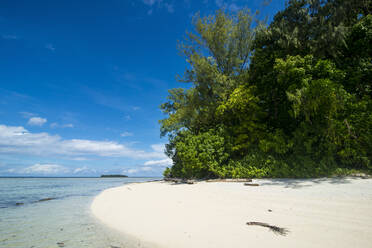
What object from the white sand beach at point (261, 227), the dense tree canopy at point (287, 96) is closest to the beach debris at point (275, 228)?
the white sand beach at point (261, 227)

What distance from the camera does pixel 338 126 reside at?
9727 millimetres

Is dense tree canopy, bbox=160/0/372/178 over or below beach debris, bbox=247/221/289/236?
over

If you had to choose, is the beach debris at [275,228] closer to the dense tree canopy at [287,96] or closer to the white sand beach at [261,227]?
the white sand beach at [261,227]

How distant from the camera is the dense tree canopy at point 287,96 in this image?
9.84 meters

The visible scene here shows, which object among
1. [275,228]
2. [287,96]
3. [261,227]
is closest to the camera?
[275,228]

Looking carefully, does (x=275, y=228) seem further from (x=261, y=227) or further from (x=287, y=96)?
(x=287, y=96)

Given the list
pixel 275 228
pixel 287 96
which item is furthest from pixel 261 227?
pixel 287 96

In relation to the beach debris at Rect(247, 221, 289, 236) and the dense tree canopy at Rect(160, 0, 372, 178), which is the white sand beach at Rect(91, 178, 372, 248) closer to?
the beach debris at Rect(247, 221, 289, 236)

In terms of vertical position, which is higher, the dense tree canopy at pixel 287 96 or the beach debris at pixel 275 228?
the dense tree canopy at pixel 287 96

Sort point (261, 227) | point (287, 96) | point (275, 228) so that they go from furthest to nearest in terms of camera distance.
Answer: point (287, 96) → point (261, 227) → point (275, 228)

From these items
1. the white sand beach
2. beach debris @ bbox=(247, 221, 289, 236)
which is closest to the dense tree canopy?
the white sand beach

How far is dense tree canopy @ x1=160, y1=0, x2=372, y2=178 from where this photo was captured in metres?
9.84

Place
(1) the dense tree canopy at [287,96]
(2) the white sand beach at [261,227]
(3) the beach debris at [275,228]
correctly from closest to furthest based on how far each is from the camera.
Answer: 1. (2) the white sand beach at [261,227]
2. (3) the beach debris at [275,228]
3. (1) the dense tree canopy at [287,96]

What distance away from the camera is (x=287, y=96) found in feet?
37.3
